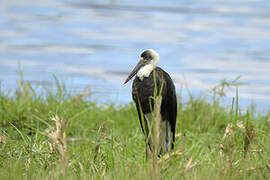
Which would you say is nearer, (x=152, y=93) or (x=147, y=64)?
(x=152, y=93)

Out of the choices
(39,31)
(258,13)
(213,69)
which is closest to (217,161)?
(213,69)

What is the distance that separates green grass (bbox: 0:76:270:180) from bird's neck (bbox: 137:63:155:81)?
0.53 m

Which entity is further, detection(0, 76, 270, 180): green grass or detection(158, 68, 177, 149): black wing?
detection(158, 68, 177, 149): black wing

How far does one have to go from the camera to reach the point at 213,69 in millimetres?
10695

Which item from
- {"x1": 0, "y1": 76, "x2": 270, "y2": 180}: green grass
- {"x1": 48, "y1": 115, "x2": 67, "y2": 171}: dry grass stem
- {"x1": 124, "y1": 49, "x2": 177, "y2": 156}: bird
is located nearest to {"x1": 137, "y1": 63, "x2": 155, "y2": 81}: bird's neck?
{"x1": 124, "y1": 49, "x2": 177, "y2": 156}: bird

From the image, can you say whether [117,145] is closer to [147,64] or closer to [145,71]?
[145,71]

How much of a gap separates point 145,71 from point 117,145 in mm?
867

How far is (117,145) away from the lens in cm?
434

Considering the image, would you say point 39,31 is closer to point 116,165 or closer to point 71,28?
point 71,28

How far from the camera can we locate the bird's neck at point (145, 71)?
494 cm

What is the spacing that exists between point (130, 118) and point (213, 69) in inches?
153

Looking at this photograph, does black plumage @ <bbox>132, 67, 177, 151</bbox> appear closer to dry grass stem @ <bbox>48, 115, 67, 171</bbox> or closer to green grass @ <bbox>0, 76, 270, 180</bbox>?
green grass @ <bbox>0, 76, 270, 180</bbox>

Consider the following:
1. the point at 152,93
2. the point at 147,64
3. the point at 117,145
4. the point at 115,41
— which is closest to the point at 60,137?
the point at 117,145

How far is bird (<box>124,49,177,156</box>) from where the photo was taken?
4.88m
